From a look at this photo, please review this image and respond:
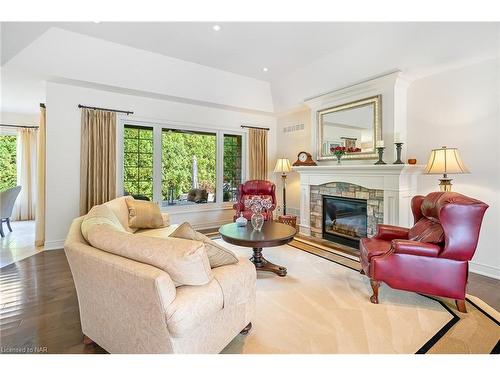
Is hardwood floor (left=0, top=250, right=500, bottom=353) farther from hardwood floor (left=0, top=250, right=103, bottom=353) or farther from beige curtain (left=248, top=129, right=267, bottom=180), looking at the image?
beige curtain (left=248, top=129, right=267, bottom=180)

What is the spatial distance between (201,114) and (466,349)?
5275 millimetres

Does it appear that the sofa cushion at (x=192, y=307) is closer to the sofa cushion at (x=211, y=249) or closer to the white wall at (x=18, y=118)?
the sofa cushion at (x=211, y=249)

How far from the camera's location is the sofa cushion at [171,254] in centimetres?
143

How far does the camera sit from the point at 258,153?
628cm

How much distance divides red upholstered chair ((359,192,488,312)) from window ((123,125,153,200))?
4.11 metres

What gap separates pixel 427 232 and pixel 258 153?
4204 millimetres

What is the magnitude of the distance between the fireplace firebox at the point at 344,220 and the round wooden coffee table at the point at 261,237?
1735mm

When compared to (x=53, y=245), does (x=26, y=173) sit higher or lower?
higher

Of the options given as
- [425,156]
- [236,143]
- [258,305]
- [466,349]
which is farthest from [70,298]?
[425,156]

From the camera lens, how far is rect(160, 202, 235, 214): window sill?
17.4ft

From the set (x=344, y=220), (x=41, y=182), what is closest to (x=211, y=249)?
(x=344, y=220)

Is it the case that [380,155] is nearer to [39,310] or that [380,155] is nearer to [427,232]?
[427,232]

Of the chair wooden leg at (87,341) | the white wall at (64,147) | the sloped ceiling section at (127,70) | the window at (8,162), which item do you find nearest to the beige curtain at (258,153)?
the sloped ceiling section at (127,70)

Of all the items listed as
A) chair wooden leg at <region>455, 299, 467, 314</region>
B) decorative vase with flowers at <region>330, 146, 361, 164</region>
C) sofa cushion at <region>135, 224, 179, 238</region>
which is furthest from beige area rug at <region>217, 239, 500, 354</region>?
decorative vase with flowers at <region>330, 146, 361, 164</region>
